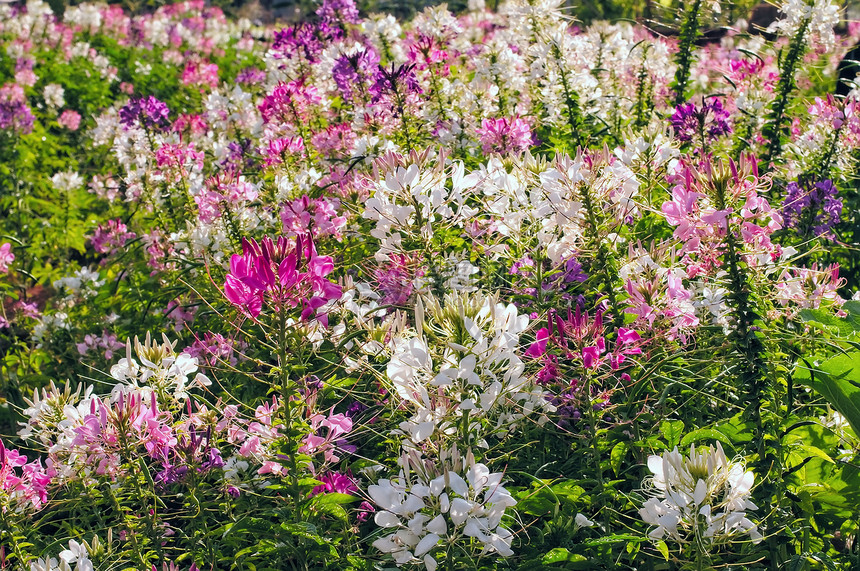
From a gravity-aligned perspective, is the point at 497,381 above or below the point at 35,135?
above

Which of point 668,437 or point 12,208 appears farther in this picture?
point 12,208

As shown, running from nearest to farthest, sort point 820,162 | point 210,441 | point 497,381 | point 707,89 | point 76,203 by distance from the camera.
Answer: point 497,381 < point 210,441 < point 820,162 < point 76,203 < point 707,89

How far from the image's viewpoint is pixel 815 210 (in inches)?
126

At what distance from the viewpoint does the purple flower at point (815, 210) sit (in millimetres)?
3207

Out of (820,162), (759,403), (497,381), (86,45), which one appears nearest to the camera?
(497,381)

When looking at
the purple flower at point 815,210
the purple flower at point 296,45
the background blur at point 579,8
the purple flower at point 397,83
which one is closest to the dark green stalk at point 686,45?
the background blur at point 579,8

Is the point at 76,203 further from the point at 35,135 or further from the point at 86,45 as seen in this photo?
the point at 86,45

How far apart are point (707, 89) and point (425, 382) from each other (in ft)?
19.8

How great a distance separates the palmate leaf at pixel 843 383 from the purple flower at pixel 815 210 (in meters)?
1.50

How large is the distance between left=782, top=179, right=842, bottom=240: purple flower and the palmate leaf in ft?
4.93

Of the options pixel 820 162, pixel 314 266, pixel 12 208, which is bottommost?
pixel 12 208

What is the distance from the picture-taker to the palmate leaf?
5.87ft

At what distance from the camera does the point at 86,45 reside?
33.4ft

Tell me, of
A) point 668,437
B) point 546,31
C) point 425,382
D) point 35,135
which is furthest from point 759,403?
point 35,135
